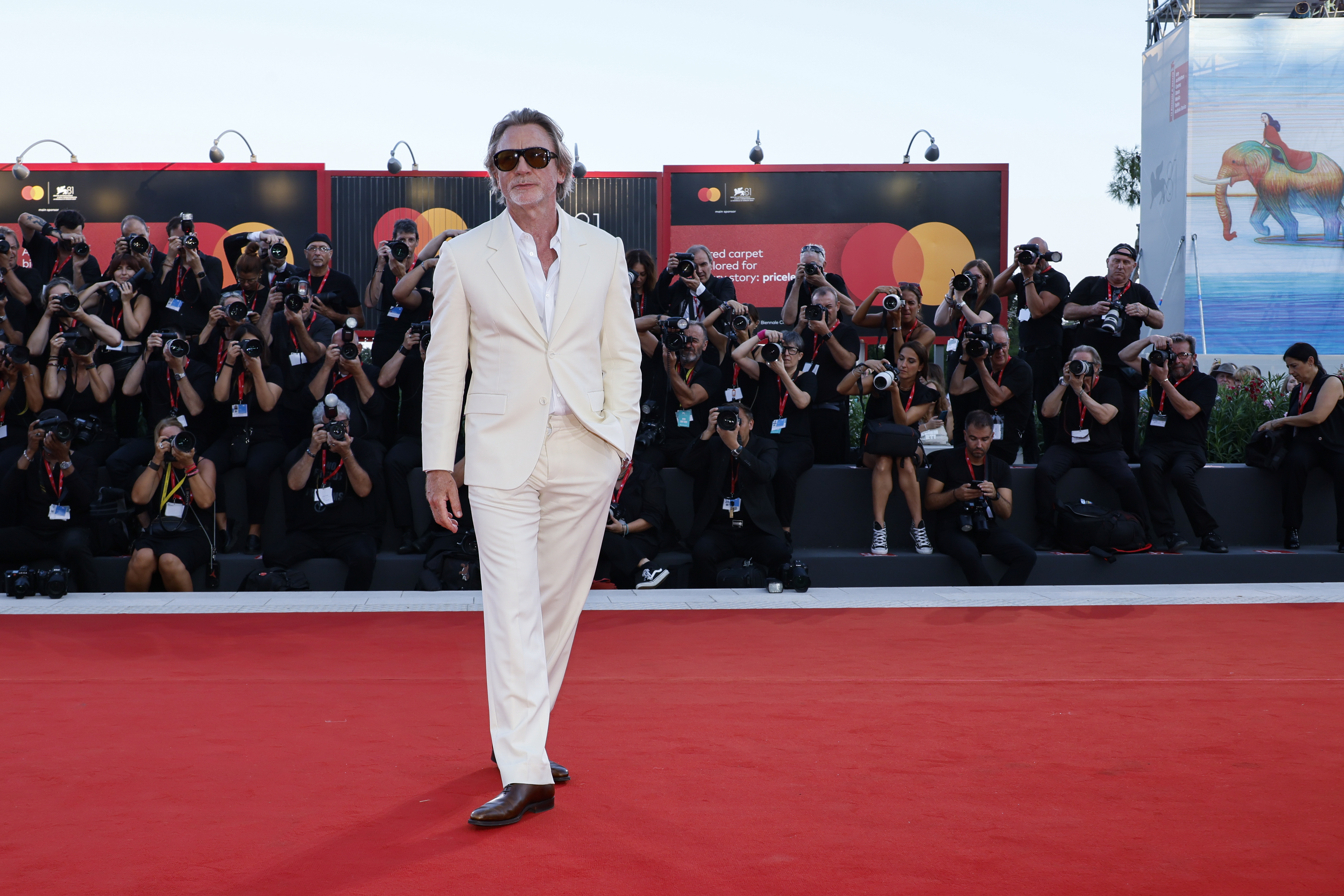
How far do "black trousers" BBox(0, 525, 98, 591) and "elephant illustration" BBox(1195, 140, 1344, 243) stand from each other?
956 inches

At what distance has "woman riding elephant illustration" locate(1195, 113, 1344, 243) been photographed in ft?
82.0

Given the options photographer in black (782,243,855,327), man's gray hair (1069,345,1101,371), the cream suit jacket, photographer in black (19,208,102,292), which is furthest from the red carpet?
photographer in black (19,208,102,292)

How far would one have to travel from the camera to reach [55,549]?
6949 mm

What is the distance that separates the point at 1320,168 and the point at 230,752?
27579 mm

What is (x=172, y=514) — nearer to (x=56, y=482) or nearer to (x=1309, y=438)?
(x=56, y=482)

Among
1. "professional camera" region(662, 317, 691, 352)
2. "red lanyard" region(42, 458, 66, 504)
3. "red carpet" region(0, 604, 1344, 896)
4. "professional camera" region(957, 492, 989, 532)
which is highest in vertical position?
Result: "professional camera" region(662, 317, 691, 352)

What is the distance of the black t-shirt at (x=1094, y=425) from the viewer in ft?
25.7

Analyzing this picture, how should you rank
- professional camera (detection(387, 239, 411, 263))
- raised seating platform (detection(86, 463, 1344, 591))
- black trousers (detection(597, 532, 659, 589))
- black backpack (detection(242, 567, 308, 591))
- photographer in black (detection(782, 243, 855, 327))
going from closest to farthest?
black backpack (detection(242, 567, 308, 591)) < black trousers (detection(597, 532, 659, 589)) < raised seating platform (detection(86, 463, 1344, 591)) < professional camera (detection(387, 239, 411, 263)) < photographer in black (detection(782, 243, 855, 327))

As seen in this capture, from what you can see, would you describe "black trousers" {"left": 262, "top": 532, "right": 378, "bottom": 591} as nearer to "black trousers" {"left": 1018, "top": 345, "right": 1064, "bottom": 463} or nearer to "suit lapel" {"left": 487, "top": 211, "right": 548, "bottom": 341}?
"suit lapel" {"left": 487, "top": 211, "right": 548, "bottom": 341}

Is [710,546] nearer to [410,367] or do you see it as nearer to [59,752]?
[410,367]

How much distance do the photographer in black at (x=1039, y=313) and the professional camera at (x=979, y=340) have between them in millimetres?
544

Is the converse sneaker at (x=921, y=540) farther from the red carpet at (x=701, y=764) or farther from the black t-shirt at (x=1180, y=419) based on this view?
the red carpet at (x=701, y=764)

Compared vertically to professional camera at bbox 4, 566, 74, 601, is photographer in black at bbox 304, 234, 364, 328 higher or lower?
higher

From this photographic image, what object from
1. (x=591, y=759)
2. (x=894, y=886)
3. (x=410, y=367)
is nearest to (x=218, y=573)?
(x=410, y=367)
